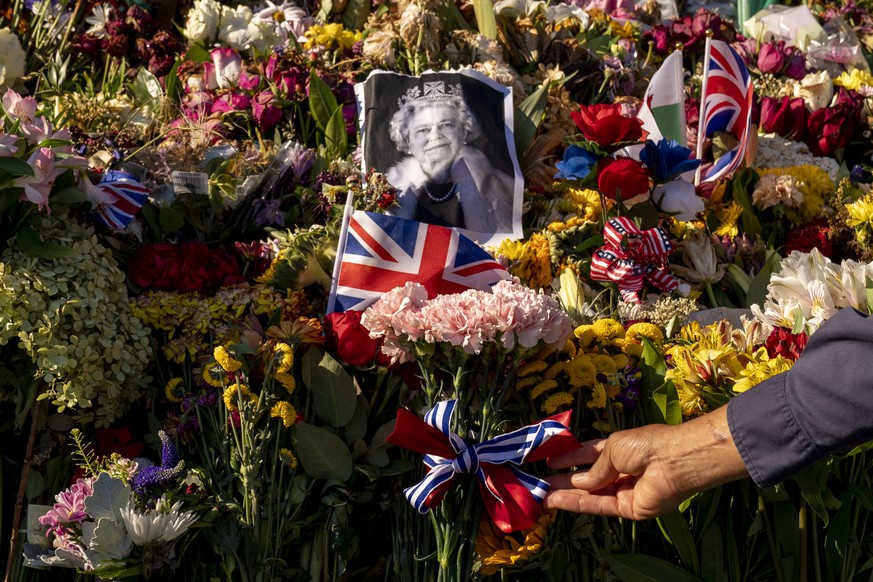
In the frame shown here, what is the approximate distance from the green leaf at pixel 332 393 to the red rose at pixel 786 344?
762 millimetres

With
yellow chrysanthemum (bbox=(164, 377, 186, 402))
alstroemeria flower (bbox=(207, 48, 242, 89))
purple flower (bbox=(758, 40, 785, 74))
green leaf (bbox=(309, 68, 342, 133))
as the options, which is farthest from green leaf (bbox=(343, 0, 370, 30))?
yellow chrysanthemum (bbox=(164, 377, 186, 402))

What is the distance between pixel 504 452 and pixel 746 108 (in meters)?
1.48

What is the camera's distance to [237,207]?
2178 mm

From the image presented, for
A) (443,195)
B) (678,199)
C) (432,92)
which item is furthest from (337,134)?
(678,199)

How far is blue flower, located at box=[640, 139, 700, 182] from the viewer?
204 centimetres

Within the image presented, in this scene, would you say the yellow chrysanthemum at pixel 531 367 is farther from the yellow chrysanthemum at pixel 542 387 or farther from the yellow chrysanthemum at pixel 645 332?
the yellow chrysanthemum at pixel 645 332

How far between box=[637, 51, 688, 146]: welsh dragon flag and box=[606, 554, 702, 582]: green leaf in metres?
1.28

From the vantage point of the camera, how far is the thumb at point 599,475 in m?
1.45

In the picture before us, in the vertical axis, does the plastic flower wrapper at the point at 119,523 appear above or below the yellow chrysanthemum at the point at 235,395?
below

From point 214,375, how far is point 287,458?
0.65 ft

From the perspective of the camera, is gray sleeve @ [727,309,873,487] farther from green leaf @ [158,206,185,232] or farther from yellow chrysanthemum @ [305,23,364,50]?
yellow chrysanthemum @ [305,23,364,50]

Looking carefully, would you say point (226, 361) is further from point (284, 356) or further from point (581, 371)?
point (581, 371)

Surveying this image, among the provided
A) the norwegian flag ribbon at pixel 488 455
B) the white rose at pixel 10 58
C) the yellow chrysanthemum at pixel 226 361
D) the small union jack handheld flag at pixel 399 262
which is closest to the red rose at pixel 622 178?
the small union jack handheld flag at pixel 399 262

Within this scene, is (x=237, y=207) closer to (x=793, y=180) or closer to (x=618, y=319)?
(x=618, y=319)
